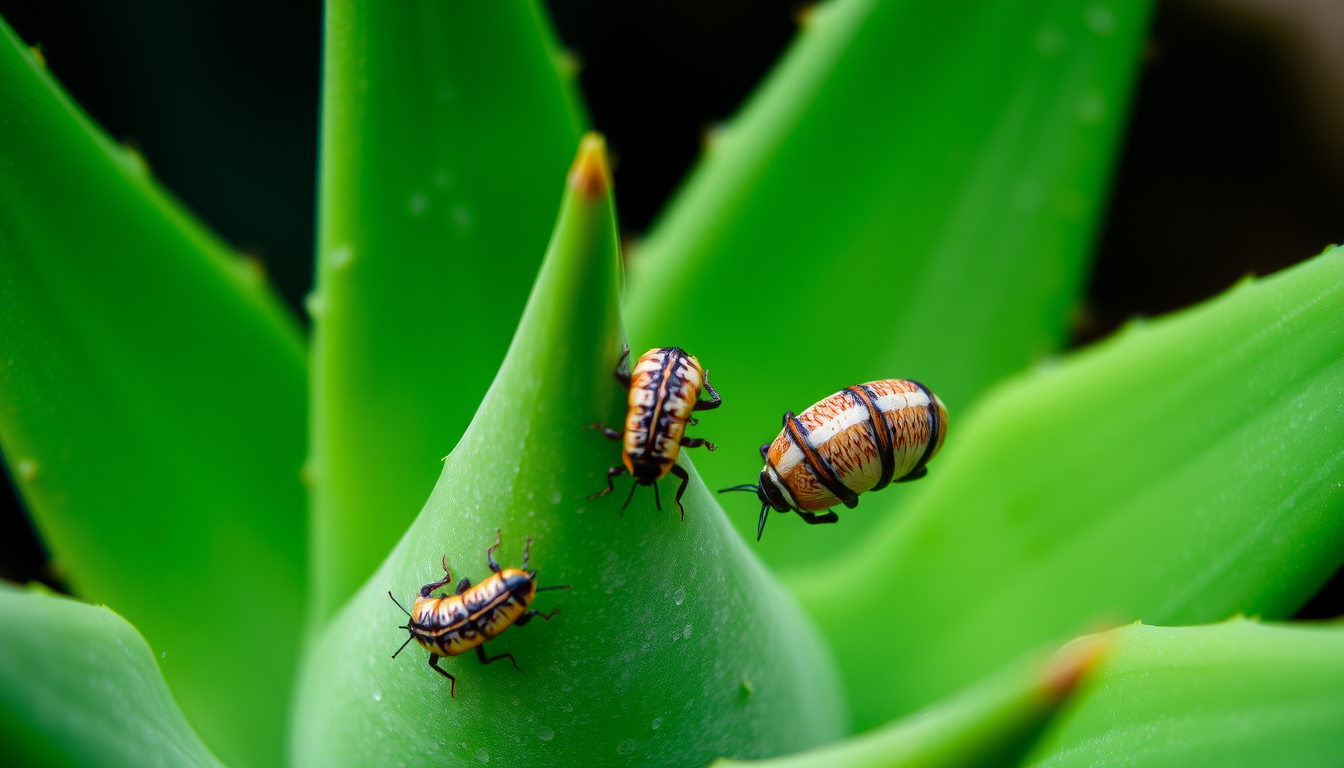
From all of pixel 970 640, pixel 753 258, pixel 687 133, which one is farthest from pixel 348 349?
pixel 687 133

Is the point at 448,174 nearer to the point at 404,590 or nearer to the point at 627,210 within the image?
the point at 404,590

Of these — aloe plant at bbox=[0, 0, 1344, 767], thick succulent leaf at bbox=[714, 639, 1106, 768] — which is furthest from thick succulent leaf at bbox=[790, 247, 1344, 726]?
thick succulent leaf at bbox=[714, 639, 1106, 768]

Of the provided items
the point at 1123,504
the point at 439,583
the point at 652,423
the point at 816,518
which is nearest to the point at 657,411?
the point at 652,423

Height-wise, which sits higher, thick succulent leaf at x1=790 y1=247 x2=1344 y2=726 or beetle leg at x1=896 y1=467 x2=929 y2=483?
→ beetle leg at x1=896 y1=467 x2=929 y2=483

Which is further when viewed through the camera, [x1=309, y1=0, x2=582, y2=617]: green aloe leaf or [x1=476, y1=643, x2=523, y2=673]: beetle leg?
[x1=309, y1=0, x2=582, y2=617]: green aloe leaf

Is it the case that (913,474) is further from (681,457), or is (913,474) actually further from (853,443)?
(681,457)

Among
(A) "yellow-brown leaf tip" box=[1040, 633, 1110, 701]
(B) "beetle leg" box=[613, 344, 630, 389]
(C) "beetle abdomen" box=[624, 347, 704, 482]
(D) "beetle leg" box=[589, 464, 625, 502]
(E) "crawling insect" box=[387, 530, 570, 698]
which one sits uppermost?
(B) "beetle leg" box=[613, 344, 630, 389]

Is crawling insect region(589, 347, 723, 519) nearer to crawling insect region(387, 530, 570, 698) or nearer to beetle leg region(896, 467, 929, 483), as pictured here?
crawling insect region(387, 530, 570, 698)
